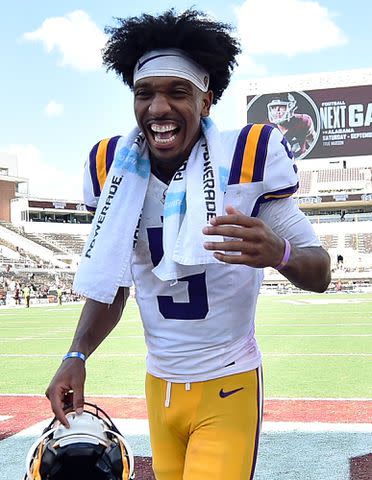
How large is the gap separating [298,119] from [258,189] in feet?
128

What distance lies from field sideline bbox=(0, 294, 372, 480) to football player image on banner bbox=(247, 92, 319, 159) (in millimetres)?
28786

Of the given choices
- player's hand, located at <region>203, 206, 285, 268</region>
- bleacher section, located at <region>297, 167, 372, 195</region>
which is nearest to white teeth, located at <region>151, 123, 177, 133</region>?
player's hand, located at <region>203, 206, 285, 268</region>

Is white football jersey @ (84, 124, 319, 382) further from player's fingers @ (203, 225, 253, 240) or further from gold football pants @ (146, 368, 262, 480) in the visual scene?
player's fingers @ (203, 225, 253, 240)

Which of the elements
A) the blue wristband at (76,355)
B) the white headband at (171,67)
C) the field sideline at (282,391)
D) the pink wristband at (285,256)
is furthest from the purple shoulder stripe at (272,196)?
the field sideline at (282,391)

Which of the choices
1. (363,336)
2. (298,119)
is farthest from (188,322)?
(298,119)

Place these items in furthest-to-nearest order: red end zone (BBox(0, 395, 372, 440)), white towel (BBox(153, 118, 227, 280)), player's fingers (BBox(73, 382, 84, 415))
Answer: red end zone (BBox(0, 395, 372, 440)), player's fingers (BBox(73, 382, 84, 415)), white towel (BBox(153, 118, 227, 280))

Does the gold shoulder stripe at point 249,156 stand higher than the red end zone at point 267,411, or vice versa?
the gold shoulder stripe at point 249,156

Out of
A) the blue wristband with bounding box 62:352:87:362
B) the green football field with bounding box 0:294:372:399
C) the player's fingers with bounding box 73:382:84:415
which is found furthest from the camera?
the green football field with bounding box 0:294:372:399

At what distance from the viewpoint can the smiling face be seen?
1831 millimetres

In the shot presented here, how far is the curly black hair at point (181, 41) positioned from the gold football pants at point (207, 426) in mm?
842

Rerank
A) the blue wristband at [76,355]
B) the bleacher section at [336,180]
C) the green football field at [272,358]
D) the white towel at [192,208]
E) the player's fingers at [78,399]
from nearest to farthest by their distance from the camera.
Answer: the white towel at [192,208] → the player's fingers at [78,399] → the blue wristband at [76,355] → the green football field at [272,358] → the bleacher section at [336,180]

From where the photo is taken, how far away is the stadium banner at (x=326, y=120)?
3969cm

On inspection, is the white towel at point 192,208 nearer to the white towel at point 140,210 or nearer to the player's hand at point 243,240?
the white towel at point 140,210

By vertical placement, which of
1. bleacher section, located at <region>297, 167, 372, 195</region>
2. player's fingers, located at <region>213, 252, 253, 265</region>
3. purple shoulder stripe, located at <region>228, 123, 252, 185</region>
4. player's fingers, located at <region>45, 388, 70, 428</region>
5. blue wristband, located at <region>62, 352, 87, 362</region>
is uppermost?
bleacher section, located at <region>297, 167, 372, 195</region>
